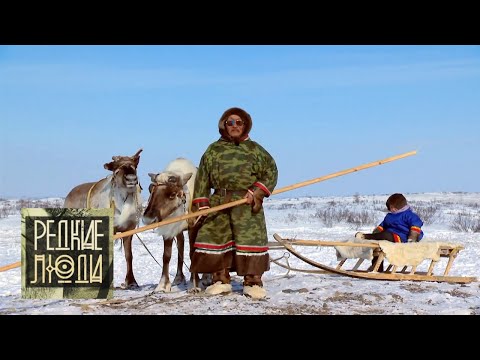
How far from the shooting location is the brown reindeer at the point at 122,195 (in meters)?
7.71

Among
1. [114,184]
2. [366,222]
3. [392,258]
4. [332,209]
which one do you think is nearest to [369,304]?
[392,258]

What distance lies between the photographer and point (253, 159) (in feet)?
23.1

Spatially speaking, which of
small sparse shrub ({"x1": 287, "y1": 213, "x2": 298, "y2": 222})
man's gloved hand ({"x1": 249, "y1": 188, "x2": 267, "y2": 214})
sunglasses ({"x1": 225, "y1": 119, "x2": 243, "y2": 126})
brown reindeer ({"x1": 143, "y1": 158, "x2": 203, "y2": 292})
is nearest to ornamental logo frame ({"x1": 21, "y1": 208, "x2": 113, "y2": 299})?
brown reindeer ({"x1": 143, "y1": 158, "x2": 203, "y2": 292})

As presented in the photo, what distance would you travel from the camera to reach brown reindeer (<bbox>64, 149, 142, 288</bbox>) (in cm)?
771

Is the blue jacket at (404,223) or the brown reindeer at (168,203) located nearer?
the brown reindeer at (168,203)

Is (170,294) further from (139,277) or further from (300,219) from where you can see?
(300,219)

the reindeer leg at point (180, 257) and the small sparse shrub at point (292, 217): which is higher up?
the small sparse shrub at point (292, 217)

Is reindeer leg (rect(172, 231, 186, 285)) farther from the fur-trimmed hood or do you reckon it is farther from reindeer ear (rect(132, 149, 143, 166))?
the fur-trimmed hood

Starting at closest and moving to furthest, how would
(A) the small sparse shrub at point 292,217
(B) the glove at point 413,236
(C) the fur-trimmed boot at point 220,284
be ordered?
1. (C) the fur-trimmed boot at point 220,284
2. (B) the glove at point 413,236
3. (A) the small sparse shrub at point 292,217

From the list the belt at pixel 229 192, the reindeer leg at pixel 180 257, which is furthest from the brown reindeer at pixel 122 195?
the belt at pixel 229 192

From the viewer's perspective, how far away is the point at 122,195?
7926 millimetres

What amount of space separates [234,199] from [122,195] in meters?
1.61

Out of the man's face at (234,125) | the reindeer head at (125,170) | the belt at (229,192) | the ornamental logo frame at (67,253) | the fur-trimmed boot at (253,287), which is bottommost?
the fur-trimmed boot at (253,287)

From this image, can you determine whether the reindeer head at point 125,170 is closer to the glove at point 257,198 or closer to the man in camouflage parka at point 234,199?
the man in camouflage parka at point 234,199
